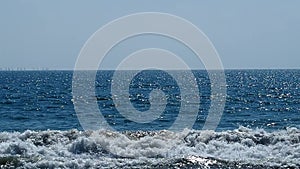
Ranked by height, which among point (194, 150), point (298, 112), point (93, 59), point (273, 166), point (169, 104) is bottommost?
point (273, 166)

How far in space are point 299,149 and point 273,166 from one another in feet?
13.0

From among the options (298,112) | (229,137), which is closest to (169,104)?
(298,112)

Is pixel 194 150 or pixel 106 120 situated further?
pixel 106 120

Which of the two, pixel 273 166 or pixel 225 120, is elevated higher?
pixel 225 120

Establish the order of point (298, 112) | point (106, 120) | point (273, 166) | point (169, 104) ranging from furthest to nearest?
point (169, 104) < point (298, 112) < point (106, 120) < point (273, 166)

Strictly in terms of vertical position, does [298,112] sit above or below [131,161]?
above

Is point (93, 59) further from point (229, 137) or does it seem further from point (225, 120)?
point (225, 120)

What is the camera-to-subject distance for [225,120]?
163ft

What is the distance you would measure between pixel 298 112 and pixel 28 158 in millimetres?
41430

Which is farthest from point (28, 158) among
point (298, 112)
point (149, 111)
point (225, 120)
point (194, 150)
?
point (298, 112)

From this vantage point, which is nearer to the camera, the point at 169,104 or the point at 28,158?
the point at 28,158

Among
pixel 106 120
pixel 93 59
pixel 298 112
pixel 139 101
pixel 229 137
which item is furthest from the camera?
pixel 139 101

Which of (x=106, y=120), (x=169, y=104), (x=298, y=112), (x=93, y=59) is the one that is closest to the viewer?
(x=93, y=59)

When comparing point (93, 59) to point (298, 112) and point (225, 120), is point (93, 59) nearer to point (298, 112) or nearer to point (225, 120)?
point (225, 120)
